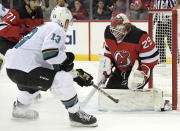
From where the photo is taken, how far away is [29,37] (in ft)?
8.76

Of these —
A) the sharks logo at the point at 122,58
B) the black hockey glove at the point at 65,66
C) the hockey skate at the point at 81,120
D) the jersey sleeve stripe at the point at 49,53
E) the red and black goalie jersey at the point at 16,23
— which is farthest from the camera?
the red and black goalie jersey at the point at 16,23

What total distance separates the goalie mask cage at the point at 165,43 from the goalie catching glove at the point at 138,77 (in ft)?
0.64

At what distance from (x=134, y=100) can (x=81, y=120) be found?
54 cm

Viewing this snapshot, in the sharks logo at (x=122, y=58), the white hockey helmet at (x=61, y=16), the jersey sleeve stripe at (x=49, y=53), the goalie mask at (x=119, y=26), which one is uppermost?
the white hockey helmet at (x=61, y=16)

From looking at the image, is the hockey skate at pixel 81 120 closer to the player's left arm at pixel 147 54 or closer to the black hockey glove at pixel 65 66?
the black hockey glove at pixel 65 66

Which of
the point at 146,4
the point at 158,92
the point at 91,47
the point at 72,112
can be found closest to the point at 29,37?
the point at 72,112

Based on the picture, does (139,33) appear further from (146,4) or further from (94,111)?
(146,4)

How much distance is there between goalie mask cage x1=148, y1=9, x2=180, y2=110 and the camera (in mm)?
3070

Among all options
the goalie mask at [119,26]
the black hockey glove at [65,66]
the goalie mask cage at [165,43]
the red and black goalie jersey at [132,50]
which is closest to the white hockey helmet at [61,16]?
the black hockey glove at [65,66]

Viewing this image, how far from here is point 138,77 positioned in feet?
10.0

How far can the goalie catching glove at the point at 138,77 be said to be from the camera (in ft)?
10.0

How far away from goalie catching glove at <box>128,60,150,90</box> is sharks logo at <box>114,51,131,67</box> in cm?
15

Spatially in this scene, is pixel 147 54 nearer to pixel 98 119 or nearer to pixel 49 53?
pixel 98 119

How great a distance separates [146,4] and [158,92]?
3.55m
